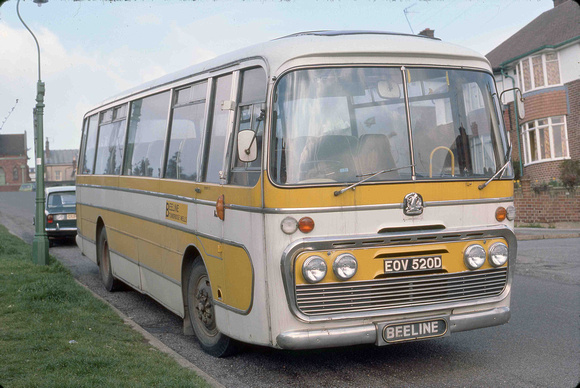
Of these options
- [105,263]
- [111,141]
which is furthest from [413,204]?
[105,263]

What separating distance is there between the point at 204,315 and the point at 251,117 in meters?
2.21

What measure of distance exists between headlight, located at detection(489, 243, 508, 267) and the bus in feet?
0.04

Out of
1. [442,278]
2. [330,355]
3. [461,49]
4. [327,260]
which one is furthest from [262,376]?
[461,49]

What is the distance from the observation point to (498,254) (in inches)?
237

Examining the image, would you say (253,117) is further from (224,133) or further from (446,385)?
(446,385)

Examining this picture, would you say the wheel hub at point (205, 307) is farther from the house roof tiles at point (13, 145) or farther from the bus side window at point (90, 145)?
the house roof tiles at point (13, 145)

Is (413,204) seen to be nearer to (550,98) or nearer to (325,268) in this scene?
(325,268)

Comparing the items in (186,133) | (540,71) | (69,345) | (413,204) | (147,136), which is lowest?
(69,345)

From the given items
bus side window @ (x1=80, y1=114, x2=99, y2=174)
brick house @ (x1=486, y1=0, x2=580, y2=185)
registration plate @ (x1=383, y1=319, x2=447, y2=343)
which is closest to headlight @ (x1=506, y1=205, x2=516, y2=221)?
registration plate @ (x1=383, y1=319, x2=447, y2=343)

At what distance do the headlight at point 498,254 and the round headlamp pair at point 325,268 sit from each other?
1.35m

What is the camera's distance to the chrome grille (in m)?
5.44

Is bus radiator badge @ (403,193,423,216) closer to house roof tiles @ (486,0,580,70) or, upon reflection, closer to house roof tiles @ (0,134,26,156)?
house roof tiles @ (486,0,580,70)

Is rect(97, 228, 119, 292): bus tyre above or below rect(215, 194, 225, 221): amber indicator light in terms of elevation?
below

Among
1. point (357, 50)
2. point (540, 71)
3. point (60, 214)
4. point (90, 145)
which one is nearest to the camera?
point (357, 50)
